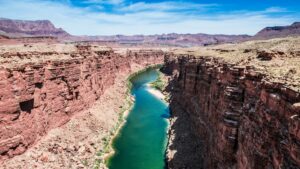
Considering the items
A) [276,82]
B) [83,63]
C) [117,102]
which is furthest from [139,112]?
[276,82]

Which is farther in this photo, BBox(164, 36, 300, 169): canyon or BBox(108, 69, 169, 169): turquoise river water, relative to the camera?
BBox(108, 69, 169, 169): turquoise river water

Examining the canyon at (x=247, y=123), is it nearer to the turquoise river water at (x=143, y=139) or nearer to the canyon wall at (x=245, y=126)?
the canyon wall at (x=245, y=126)

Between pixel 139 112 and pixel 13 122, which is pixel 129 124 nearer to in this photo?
pixel 139 112

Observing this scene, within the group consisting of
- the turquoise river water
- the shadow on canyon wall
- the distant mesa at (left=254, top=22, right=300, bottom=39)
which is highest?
the distant mesa at (left=254, top=22, right=300, bottom=39)

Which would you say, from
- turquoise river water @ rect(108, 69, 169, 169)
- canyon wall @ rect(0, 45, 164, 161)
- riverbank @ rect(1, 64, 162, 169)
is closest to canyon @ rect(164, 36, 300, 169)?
turquoise river water @ rect(108, 69, 169, 169)

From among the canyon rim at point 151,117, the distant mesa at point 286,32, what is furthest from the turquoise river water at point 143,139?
the distant mesa at point 286,32

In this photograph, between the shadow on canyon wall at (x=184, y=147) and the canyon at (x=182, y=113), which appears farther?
the shadow on canyon wall at (x=184, y=147)

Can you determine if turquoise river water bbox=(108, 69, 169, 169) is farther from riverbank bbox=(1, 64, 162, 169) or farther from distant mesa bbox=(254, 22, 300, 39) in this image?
distant mesa bbox=(254, 22, 300, 39)
